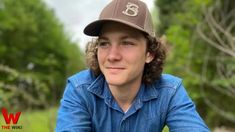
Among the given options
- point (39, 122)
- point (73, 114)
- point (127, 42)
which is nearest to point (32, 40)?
point (39, 122)

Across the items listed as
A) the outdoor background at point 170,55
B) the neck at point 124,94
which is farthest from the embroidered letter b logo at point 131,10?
the outdoor background at point 170,55

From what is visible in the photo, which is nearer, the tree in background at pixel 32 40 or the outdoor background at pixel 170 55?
the outdoor background at pixel 170 55

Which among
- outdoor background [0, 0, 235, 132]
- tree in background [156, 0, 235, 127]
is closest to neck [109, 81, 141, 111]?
outdoor background [0, 0, 235, 132]

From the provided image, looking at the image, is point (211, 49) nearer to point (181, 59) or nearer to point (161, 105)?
point (181, 59)

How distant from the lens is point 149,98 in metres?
2.90

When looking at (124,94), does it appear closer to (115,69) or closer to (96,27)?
(115,69)

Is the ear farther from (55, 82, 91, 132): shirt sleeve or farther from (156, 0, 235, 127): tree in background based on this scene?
(156, 0, 235, 127): tree in background

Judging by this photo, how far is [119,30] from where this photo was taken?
2.67m

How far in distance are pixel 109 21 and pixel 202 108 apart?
10865 millimetres

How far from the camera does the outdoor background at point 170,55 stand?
9727 millimetres

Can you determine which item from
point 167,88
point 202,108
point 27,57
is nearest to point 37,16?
point 27,57

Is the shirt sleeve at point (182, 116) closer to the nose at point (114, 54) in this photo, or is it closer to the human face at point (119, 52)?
the human face at point (119, 52)

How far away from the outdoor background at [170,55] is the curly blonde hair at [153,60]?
203cm

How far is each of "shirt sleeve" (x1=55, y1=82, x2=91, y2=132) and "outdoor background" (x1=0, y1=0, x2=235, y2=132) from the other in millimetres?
2208
